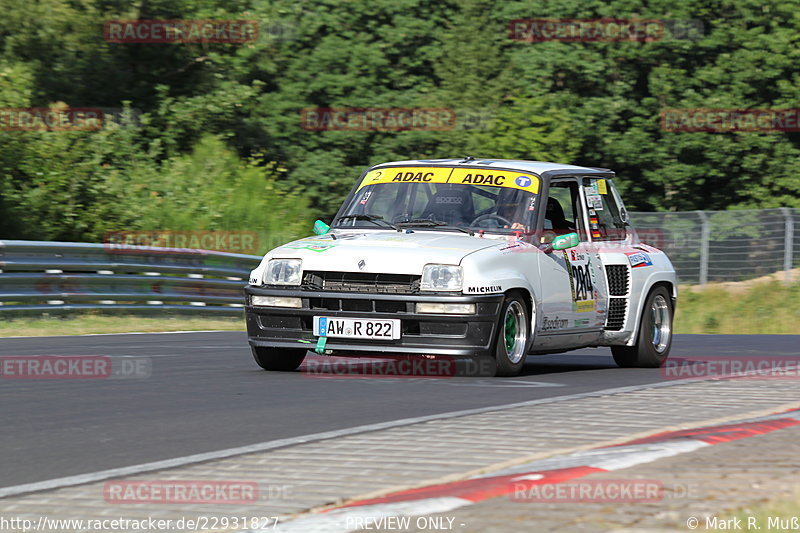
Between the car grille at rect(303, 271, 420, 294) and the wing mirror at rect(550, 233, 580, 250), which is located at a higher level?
the wing mirror at rect(550, 233, 580, 250)

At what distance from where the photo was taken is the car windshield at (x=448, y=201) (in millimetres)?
10547

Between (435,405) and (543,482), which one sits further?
(435,405)

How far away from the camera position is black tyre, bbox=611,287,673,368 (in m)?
11.9

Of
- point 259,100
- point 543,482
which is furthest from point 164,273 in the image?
point 259,100

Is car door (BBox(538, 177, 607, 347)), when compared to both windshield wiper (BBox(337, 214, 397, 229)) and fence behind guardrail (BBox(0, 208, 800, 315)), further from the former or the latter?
fence behind guardrail (BBox(0, 208, 800, 315))

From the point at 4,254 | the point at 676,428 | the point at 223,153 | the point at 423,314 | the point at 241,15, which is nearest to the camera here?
the point at 676,428

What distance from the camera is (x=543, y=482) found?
5164 millimetres

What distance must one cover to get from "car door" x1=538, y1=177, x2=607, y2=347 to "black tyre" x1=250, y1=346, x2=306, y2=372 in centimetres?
194

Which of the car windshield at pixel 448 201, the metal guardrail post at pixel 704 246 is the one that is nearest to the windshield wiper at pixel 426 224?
the car windshield at pixel 448 201

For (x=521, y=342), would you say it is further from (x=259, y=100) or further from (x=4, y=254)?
(x=259, y=100)

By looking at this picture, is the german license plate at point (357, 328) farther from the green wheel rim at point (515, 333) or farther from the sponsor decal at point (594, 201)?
the sponsor decal at point (594, 201)

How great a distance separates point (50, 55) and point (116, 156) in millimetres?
2761

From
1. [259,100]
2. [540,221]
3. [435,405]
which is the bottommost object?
[435,405]

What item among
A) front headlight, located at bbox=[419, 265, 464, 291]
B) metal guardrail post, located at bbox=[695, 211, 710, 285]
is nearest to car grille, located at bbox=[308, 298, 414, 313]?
front headlight, located at bbox=[419, 265, 464, 291]
